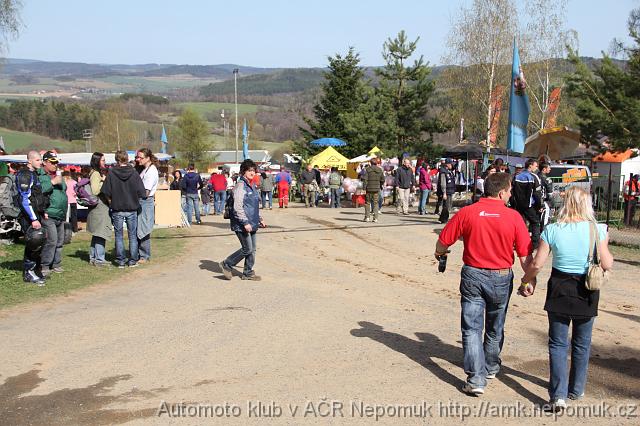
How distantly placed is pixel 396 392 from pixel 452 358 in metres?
1.18

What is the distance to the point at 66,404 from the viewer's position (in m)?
5.33

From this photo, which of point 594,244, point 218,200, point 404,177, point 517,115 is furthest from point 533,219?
point 218,200

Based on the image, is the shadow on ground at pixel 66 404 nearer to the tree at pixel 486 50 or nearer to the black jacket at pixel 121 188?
the black jacket at pixel 121 188

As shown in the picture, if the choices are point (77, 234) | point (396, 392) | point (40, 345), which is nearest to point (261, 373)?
point (396, 392)

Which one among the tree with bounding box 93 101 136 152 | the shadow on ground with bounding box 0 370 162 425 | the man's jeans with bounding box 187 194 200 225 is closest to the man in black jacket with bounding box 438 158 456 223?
the man's jeans with bounding box 187 194 200 225

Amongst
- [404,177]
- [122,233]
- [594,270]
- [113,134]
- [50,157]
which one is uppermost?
[113,134]

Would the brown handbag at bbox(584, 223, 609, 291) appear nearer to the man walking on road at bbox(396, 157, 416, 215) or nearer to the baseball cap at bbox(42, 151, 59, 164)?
the baseball cap at bbox(42, 151, 59, 164)

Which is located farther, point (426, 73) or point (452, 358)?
point (426, 73)

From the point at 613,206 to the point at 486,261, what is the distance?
53.7ft

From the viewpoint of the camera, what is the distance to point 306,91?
193875 millimetres

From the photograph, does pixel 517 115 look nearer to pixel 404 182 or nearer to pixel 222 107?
pixel 404 182

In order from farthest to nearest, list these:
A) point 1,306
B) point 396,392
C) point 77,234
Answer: point 77,234, point 1,306, point 396,392

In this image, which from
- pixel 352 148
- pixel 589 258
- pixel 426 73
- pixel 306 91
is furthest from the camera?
pixel 306 91

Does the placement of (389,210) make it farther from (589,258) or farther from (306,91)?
(306,91)
